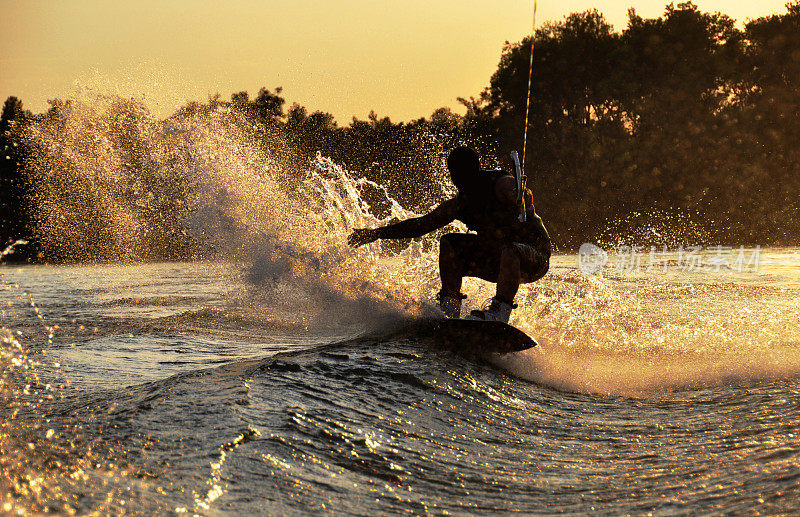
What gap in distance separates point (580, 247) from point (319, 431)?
4137cm

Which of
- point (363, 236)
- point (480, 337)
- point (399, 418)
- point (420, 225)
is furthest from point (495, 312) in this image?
point (399, 418)

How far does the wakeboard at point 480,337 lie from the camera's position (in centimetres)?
602

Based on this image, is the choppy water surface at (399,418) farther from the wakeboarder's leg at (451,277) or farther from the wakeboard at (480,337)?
the wakeboarder's leg at (451,277)

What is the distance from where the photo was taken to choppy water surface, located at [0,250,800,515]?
3080mm

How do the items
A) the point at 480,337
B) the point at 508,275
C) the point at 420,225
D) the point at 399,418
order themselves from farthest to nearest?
the point at 420,225 → the point at 508,275 → the point at 480,337 → the point at 399,418

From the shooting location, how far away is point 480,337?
607cm

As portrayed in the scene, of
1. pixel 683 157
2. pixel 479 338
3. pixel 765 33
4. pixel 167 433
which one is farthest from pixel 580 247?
pixel 167 433

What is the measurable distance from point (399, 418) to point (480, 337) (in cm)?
185

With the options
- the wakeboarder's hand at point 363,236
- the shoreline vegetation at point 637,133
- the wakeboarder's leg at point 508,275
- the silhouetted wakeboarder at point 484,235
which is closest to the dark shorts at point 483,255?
the silhouetted wakeboarder at point 484,235

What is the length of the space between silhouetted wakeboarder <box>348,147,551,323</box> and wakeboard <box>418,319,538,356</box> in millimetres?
125

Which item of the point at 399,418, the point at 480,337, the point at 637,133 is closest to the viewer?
the point at 399,418

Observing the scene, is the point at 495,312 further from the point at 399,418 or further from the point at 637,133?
the point at 637,133

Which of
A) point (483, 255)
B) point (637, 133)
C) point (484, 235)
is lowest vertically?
point (483, 255)

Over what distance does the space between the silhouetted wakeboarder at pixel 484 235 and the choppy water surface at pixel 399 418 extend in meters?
0.51
